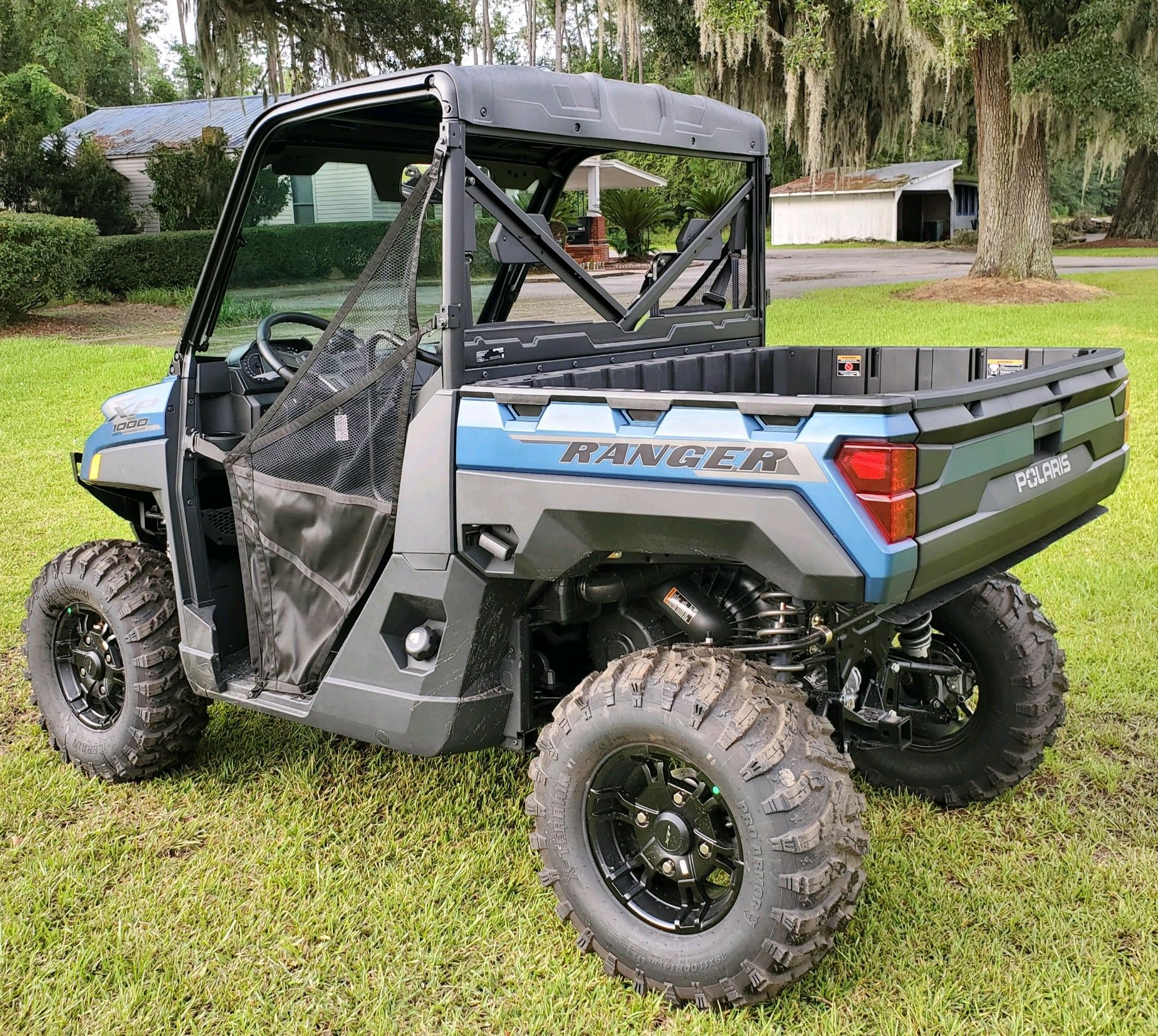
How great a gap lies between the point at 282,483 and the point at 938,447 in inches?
70.4

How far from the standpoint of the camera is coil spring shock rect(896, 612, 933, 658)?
335 cm

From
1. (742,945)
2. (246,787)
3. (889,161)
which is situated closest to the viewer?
(742,945)

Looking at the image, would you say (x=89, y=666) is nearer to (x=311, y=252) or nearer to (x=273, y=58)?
(x=311, y=252)

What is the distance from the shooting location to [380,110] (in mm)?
3400

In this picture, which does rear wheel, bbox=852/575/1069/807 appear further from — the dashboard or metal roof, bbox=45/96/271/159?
metal roof, bbox=45/96/271/159

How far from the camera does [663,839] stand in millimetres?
2834

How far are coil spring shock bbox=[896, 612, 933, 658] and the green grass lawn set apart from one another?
0.59 meters

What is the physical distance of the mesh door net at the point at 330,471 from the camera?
3.05m

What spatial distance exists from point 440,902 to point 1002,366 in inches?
91.9

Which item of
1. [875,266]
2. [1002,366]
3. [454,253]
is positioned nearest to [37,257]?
[454,253]

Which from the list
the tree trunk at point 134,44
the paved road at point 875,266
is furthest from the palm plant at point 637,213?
the tree trunk at point 134,44

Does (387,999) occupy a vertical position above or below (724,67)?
below

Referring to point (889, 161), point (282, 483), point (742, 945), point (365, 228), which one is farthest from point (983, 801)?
point (889, 161)

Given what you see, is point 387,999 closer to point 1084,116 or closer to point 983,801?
point 983,801
